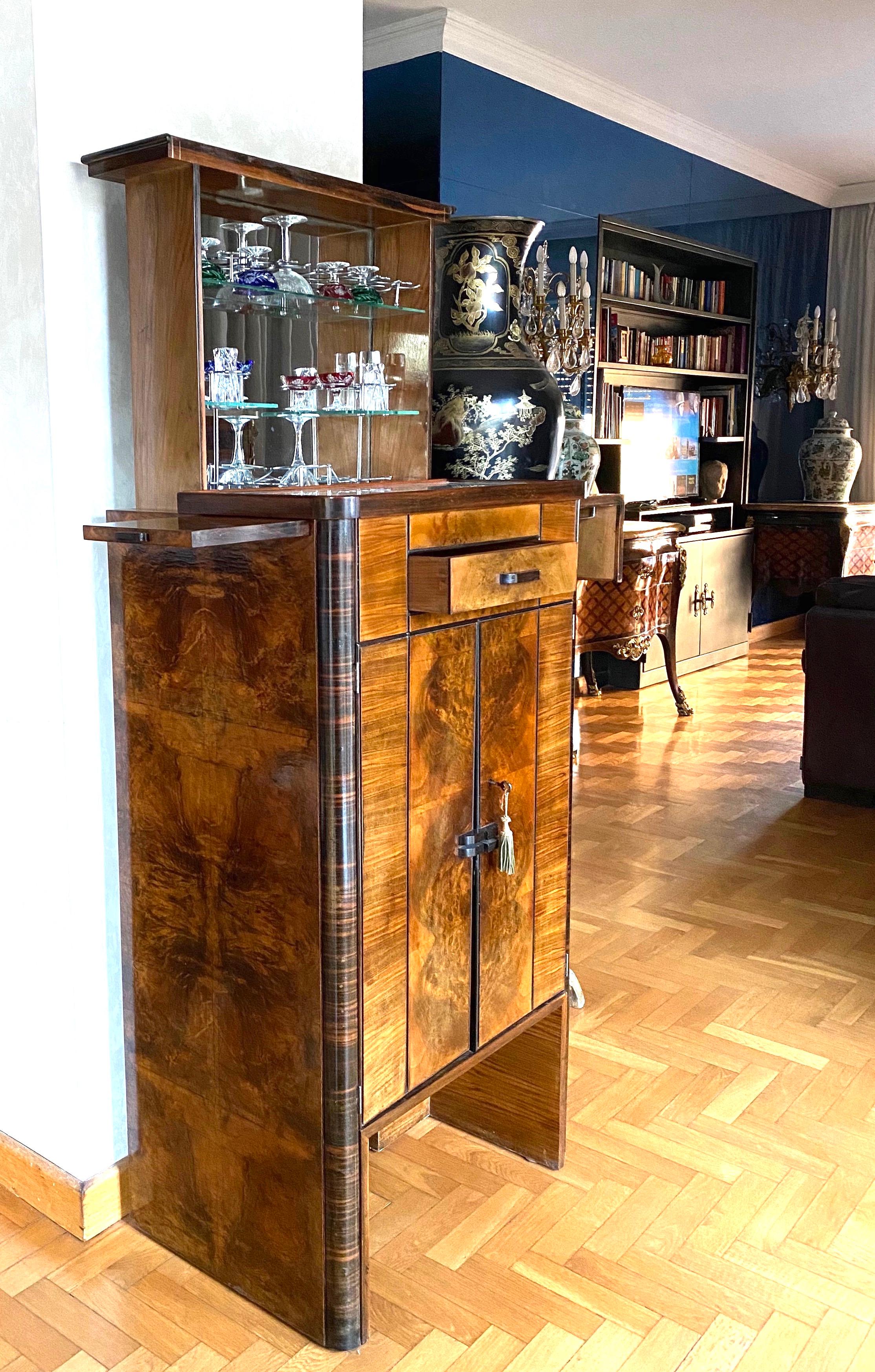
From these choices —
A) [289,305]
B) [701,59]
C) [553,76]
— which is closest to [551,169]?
[553,76]

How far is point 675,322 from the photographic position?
296 inches

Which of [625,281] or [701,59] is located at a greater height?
[701,59]

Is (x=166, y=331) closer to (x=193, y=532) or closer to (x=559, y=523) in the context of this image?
(x=193, y=532)

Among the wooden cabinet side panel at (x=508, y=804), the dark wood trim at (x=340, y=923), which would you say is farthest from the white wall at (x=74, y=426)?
the wooden cabinet side panel at (x=508, y=804)

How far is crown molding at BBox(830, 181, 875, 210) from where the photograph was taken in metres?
8.48

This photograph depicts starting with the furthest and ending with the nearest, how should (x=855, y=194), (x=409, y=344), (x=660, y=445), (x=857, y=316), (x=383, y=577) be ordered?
1. (x=857, y=316)
2. (x=855, y=194)
3. (x=660, y=445)
4. (x=409, y=344)
5. (x=383, y=577)

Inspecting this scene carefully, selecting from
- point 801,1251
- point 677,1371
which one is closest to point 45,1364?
point 677,1371

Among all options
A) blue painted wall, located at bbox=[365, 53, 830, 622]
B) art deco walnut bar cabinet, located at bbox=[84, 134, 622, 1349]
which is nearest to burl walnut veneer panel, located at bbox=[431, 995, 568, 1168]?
art deco walnut bar cabinet, located at bbox=[84, 134, 622, 1349]

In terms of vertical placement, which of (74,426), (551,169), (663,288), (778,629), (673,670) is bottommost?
(778,629)

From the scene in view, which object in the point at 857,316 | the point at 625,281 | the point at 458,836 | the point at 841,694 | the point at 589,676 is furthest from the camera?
the point at 857,316

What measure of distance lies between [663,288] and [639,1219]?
19.8 ft

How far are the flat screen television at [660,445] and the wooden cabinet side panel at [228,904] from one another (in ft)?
16.8

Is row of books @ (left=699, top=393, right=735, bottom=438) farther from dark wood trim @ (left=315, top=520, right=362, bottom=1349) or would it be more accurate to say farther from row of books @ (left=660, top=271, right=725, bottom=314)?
dark wood trim @ (left=315, top=520, right=362, bottom=1349)

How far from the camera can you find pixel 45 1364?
70.2 inches
